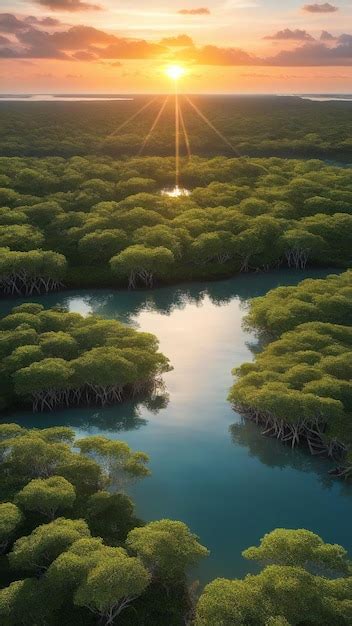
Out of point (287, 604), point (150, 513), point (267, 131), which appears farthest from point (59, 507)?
point (267, 131)

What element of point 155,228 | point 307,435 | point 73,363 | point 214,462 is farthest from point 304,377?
point 155,228

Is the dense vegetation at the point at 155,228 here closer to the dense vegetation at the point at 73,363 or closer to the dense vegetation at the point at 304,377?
the dense vegetation at the point at 73,363

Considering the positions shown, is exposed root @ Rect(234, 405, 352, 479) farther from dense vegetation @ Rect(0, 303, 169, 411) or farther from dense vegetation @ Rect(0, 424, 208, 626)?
dense vegetation @ Rect(0, 424, 208, 626)

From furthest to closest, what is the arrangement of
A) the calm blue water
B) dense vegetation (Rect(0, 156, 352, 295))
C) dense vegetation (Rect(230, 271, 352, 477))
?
1. dense vegetation (Rect(0, 156, 352, 295))
2. dense vegetation (Rect(230, 271, 352, 477))
3. the calm blue water

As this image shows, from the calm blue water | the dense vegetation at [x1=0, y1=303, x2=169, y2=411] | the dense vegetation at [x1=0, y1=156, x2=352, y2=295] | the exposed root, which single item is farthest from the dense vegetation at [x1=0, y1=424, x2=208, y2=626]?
the dense vegetation at [x1=0, y1=156, x2=352, y2=295]

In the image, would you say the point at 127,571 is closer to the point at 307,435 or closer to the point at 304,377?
the point at 307,435

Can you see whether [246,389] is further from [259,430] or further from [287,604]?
[287,604]
